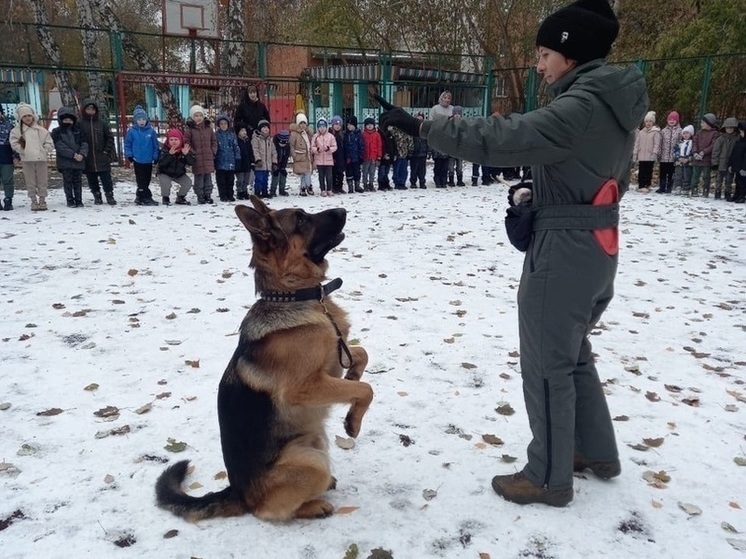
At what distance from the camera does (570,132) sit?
8.27 feet

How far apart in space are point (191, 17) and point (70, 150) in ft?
29.0

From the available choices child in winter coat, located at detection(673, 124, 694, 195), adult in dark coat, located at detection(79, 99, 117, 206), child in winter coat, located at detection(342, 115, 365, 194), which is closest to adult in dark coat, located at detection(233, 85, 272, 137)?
child in winter coat, located at detection(342, 115, 365, 194)

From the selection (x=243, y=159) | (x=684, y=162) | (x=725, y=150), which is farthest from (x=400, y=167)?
(x=725, y=150)

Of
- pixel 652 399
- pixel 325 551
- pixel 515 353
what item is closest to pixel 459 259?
pixel 515 353

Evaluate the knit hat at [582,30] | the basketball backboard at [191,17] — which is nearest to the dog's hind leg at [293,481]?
the knit hat at [582,30]

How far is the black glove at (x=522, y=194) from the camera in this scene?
3088 millimetres

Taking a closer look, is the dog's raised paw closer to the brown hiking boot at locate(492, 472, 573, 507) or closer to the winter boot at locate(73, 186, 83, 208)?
the brown hiking boot at locate(492, 472, 573, 507)

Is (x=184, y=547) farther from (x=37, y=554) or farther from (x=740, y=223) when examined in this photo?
(x=740, y=223)

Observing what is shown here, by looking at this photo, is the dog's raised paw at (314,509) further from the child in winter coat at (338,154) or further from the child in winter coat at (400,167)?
the child in winter coat at (400,167)

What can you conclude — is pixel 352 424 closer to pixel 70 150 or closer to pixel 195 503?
pixel 195 503

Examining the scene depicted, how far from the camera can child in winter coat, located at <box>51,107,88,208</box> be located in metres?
11.8

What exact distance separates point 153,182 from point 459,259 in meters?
11.1

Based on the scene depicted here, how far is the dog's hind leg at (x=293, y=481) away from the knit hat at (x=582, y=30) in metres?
2.33

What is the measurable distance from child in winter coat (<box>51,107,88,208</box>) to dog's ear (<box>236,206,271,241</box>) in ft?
34.6
